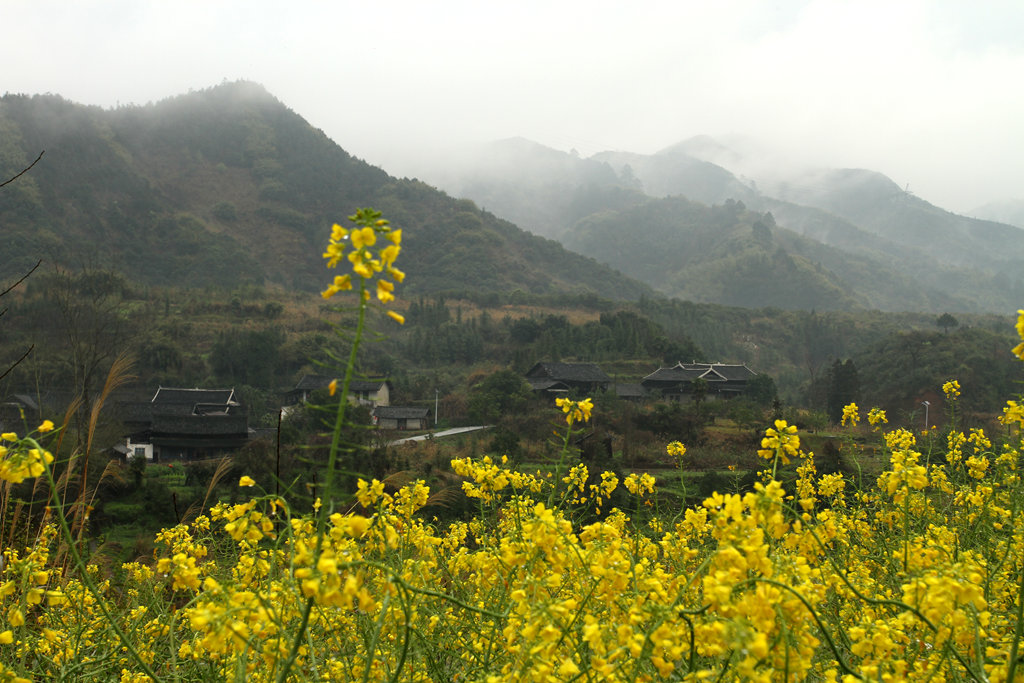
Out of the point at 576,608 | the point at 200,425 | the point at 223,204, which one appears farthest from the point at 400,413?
the point at 223,204

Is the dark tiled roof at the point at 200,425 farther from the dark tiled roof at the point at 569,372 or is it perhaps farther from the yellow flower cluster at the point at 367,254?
the yellow flower cluster at the point at 367,254

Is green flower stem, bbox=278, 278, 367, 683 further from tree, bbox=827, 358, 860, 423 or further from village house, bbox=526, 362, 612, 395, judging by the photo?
tree, bbox=827, 358, 860, 423

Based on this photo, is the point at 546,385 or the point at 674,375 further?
the point at 674,375

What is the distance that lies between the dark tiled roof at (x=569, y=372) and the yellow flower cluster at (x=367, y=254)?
33.6 meters

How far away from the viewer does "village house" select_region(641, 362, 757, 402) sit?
36.9 m

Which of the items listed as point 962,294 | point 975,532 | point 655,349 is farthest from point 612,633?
point 962,294

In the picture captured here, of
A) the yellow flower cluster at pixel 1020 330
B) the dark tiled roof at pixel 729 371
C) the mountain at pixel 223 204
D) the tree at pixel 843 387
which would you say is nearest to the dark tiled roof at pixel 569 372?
the dark tiled roof at pixel 729 371

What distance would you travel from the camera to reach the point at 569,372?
1414 inches

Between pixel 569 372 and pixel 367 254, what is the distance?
114ft

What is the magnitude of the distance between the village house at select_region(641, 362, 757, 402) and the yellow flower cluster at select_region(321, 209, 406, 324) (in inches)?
1407

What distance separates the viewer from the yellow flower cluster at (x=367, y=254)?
4.52 feet

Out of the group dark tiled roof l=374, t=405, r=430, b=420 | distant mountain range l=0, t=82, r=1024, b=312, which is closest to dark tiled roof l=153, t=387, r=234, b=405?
dark tiled roof l=374, t=405, r=430, b=420

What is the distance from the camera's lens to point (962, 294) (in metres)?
170

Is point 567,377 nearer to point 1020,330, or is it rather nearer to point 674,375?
point 674,375
